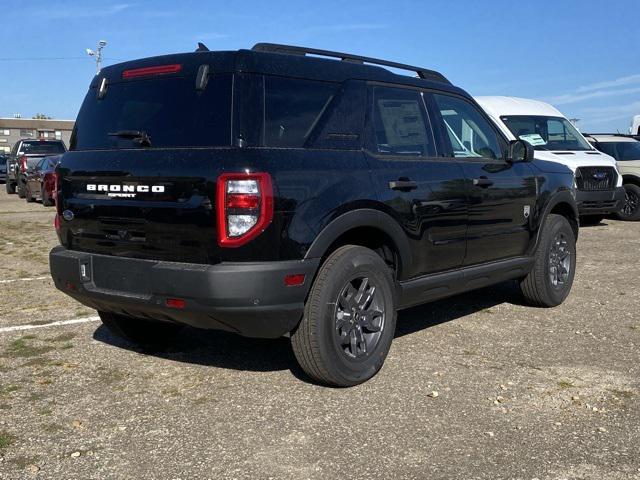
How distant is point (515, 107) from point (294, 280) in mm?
9444

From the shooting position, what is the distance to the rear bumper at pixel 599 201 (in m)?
12.3

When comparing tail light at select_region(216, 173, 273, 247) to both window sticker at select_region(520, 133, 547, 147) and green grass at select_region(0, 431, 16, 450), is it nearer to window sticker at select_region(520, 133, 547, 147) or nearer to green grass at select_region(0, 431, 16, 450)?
green grass at select_region(0, 431, 16, 450)

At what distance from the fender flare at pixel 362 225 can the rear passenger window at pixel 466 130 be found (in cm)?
105

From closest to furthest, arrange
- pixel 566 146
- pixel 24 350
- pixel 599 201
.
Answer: pixel 24 350, pixel 566 146, pixel 599 201

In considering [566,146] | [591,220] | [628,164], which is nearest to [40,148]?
[566,146]

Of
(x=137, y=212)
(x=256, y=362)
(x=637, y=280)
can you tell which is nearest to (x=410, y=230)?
(x=256, y=362)

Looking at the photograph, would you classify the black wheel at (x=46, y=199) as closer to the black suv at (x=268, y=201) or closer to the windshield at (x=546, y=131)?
the windshield at (x=546, y=131)

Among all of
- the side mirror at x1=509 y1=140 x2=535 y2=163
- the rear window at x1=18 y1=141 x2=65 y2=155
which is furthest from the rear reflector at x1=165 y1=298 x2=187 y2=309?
the rear window at x1=18 y1=141 x2=65 y2=155

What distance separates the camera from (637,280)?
7867 mm

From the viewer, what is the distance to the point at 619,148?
15.6m

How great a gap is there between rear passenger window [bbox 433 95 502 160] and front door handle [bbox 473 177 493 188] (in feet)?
0.67

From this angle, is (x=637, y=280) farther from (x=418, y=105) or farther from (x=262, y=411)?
(x=262, y=411)

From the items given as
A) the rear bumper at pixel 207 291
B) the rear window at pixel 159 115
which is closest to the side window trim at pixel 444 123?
the rear bumper at pixel 207 291

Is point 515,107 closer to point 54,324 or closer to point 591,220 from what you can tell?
point 591,220
